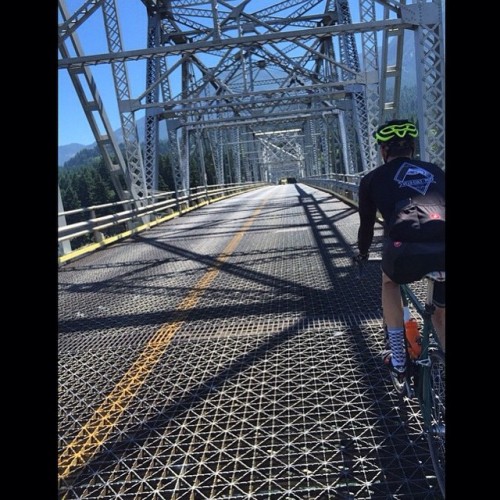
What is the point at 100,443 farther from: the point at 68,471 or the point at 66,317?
the point at 66,317

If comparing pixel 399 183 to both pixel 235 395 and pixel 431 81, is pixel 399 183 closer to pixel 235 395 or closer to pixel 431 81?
pixel 235 395

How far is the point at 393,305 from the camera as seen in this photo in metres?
3.00

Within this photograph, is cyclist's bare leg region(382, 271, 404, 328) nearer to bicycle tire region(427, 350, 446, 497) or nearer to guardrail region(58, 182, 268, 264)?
bicycle tire region(427, 350, 446, 497)

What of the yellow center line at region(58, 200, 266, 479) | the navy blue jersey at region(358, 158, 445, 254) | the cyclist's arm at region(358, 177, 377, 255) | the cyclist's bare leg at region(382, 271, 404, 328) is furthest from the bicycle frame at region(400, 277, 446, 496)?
the yellow center line at region(58, 200, 266, 479)

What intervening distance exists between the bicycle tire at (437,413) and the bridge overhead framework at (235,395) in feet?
0.51

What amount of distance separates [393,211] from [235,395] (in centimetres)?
187

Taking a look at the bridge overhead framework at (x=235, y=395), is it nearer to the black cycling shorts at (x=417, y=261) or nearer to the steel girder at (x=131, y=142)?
the black cycling shorts at (x=417, y=261)

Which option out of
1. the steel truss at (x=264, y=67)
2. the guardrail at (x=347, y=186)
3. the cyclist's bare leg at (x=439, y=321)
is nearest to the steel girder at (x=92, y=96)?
the steel truss at (x=264, y=67)

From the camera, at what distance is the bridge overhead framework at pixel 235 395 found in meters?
2.65

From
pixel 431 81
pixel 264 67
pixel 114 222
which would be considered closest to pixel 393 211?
pixel 431 81

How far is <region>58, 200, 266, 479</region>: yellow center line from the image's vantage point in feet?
9.82

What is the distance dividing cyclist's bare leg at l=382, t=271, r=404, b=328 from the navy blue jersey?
0.43 metres

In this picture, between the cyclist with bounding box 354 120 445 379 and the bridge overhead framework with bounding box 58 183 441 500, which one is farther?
the bridge overhead framework with bounding box 58 183 441 500
